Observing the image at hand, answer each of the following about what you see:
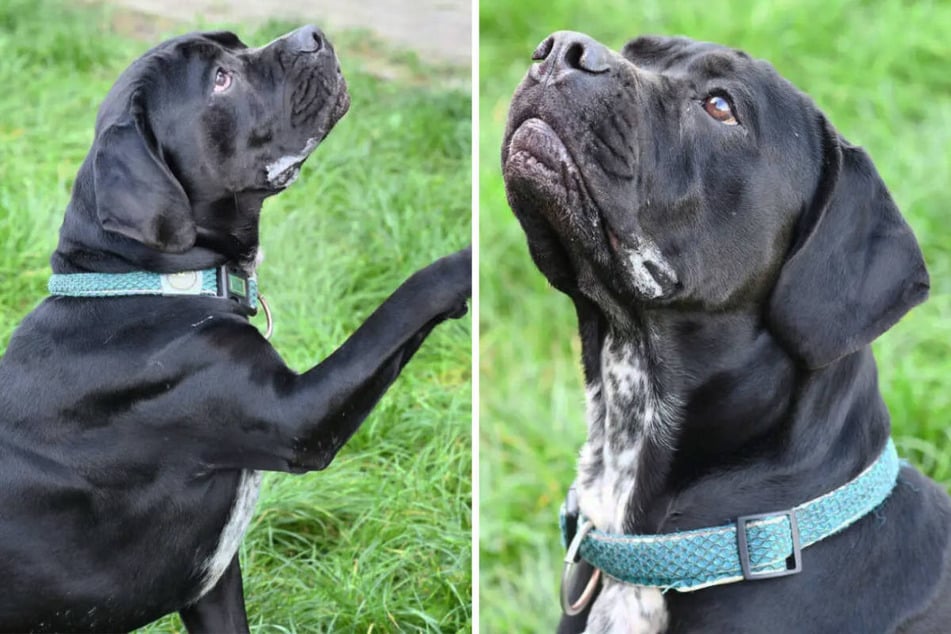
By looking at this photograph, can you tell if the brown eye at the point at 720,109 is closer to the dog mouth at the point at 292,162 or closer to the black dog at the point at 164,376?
the black dog at the point at 164,376

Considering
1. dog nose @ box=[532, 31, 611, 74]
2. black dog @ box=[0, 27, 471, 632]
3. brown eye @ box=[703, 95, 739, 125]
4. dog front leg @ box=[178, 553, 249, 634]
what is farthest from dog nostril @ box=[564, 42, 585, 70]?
dog front leg @ box=[178, 553, 249, 634]

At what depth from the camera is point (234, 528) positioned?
3381 mm

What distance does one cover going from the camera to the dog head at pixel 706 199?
9.57 ft

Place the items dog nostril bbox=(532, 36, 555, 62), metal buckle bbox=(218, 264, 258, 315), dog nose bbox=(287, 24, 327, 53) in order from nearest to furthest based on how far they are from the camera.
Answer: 1. dog nostril bbox=(532, 36, 555, 62)
2. metal buckle bbox=(218, 264, 258, 315)
3. dog nose bbox=(287, 24, 327, 53)

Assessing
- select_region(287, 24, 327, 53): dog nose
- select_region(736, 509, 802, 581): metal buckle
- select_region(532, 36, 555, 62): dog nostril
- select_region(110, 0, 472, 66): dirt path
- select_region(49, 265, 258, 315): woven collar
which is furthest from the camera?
select_region(110, 0, 472, 66): dirt path

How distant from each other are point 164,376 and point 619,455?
3.42 feet

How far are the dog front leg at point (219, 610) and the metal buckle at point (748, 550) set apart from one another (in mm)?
1395

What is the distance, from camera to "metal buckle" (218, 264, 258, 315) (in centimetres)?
336

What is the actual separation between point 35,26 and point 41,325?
380 centimetres

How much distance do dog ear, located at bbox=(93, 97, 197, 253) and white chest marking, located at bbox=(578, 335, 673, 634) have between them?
102 centimetres

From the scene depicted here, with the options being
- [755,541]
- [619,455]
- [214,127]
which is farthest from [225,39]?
[755,541]

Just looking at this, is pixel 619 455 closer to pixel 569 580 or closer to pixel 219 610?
pixel 569 580

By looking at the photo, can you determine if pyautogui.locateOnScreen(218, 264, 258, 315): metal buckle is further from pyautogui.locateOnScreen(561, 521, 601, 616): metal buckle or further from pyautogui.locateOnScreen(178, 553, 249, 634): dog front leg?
pyautogui.locateOnScreen(561, 521, 601, 616): metal buckle

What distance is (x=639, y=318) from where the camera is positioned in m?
3.11
